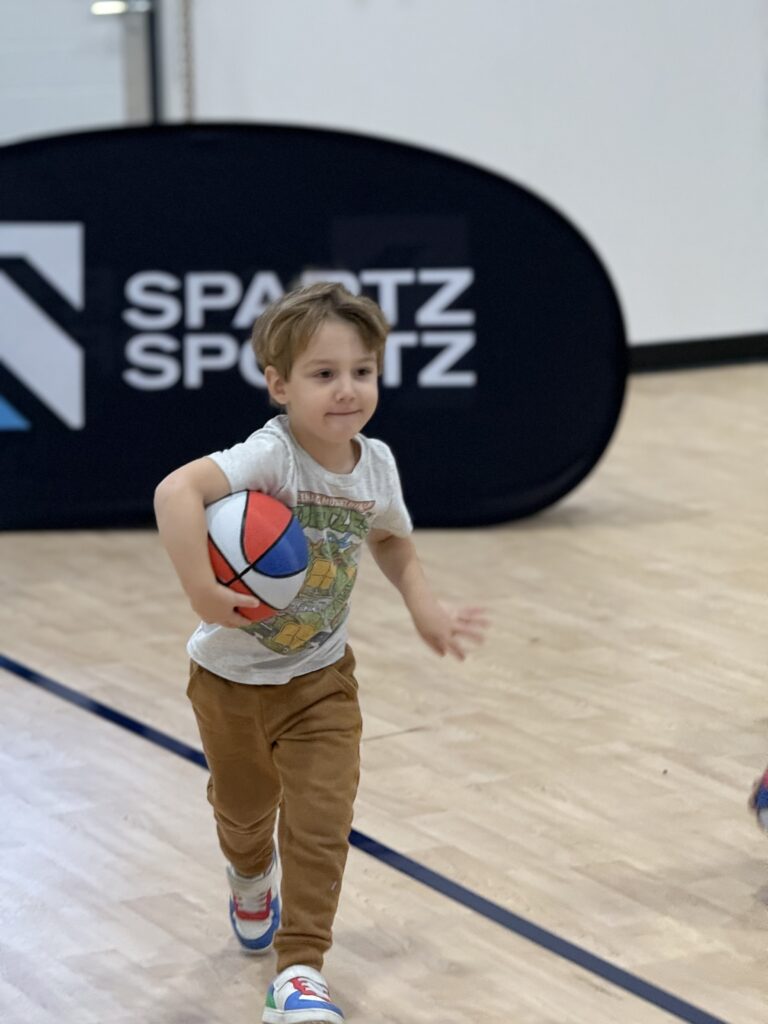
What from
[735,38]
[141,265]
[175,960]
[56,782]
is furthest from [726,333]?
[175,960]

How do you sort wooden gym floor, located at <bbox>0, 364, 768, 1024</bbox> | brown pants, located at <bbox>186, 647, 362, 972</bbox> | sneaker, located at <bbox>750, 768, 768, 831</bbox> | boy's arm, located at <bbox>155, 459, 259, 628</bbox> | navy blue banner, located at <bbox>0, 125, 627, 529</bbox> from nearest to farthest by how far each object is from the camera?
boy's arm, located at <bbox>155, 459, 259, 628</bbox>
brown pants, located at <bbox>186, 647, 362, 972</bbox>
wooden gym floor, located at <bbox>0, 364, 768, 1024</bbox>
sneaker, located at <bbox>750, 768, 768, 831</bbox>
navy blue banner, located at <bbox>0, 125, 627, 529</bbox>

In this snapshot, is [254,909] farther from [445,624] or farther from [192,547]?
[192,547]

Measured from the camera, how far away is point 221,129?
17.7ft

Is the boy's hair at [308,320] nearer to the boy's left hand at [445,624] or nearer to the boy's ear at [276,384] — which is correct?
the boy's ear at [276,384]

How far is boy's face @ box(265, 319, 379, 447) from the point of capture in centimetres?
244

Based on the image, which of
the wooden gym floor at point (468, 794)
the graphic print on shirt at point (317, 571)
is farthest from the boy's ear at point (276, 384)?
the wooden gym floor at point (468, 794)

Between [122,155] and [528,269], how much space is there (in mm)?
1281

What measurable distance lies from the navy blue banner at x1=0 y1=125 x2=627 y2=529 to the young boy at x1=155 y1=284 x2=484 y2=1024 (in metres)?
2.78

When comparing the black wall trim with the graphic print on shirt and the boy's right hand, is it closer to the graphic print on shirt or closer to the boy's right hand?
the graphic print on shirt

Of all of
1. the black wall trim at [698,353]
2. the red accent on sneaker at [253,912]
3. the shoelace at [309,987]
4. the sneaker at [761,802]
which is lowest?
the black wall trim at [698,353]

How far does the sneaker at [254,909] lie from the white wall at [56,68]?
516cm

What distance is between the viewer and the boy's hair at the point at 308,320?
2.45 m

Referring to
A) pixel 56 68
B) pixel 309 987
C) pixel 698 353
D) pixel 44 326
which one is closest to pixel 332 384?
pixel 309 987

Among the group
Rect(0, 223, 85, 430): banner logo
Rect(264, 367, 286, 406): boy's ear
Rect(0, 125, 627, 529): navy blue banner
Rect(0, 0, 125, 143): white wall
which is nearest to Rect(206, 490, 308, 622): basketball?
Rect(264, 367, 286, 406): boy's ear
